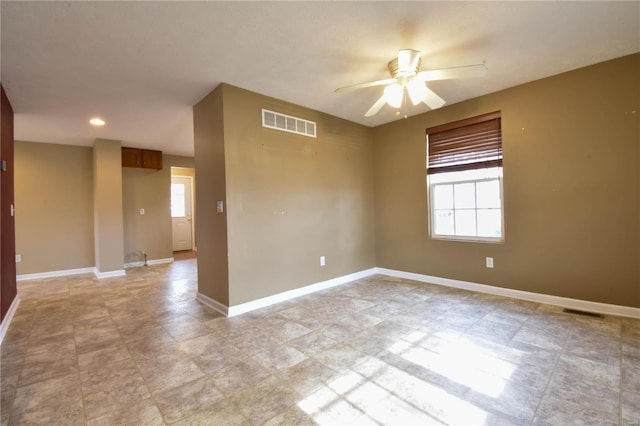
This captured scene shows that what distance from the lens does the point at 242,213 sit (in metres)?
3.32

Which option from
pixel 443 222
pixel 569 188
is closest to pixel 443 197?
pixel 443 222

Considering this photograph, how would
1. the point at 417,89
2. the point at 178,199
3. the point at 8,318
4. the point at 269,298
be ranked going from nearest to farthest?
1. the point at 417,89
2. the point at 8,318
3. the point at 269,298
4. the point at 178,199

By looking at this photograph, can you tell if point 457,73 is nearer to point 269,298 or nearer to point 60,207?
point 269,298

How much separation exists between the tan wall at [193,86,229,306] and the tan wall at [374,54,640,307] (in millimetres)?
3058

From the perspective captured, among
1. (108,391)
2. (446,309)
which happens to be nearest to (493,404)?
(446,309)

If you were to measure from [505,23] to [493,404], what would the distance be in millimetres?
2704

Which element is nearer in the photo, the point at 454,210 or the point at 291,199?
the point at 291,199

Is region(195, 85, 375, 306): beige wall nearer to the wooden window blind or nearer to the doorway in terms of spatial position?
the wooden window blind

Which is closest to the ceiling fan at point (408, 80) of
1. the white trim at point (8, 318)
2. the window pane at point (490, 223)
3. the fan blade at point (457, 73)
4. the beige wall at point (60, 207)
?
the fan blade at point (457, 73)

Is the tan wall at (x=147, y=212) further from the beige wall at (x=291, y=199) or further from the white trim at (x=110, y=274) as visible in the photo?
the beige wall at (x=291, y=199)

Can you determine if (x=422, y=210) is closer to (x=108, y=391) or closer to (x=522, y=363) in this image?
(x=522, y=363)

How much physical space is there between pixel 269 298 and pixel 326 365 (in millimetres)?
1562

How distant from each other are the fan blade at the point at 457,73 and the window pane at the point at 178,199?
8018 mm

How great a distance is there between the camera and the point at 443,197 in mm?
4258
